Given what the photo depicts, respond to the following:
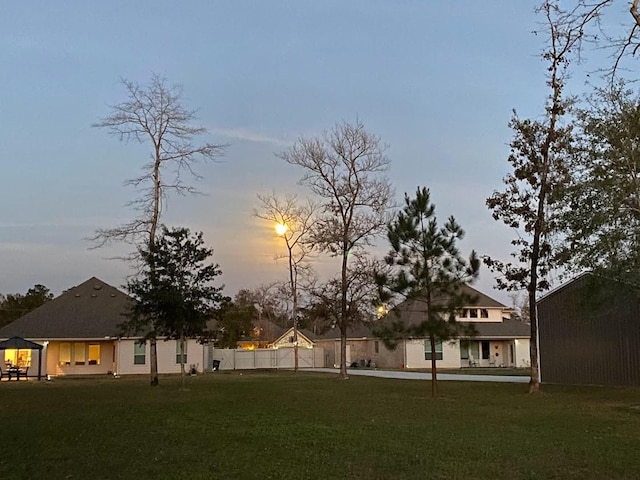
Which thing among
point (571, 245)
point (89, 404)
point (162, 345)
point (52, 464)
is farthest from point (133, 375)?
point (52, 464)

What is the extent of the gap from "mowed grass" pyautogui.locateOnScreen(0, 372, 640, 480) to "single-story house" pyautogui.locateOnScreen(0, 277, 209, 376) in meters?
20.0

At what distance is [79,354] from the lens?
40250mm

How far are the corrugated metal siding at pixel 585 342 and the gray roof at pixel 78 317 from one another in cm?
2197

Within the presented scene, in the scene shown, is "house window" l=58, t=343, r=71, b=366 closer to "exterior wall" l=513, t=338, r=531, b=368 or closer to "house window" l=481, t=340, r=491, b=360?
"house window" l=481, t=340, r=491, b=360

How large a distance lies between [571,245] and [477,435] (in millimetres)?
7450

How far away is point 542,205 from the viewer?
23062mm

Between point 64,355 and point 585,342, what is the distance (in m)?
28.3

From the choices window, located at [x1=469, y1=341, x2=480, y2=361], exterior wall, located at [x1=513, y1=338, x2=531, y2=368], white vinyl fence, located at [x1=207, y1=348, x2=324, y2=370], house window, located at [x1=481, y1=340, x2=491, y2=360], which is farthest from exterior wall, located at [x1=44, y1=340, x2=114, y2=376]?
exterior wall, located at [x1=513, y1=338, x2=531, y2=368]

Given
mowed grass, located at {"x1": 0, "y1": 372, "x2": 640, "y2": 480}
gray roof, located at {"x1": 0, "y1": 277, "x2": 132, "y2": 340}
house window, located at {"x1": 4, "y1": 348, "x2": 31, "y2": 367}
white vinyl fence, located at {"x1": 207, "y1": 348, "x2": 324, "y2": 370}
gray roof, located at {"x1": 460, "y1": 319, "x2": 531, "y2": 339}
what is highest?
gray roof, located at {"x1": 0, "y1": 277, "x2": 132, "y2": 340}

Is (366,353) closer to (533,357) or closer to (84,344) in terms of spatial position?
(84,344)

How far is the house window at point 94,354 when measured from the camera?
4051cm

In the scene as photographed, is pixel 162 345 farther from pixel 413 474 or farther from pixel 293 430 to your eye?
pixel 413 474

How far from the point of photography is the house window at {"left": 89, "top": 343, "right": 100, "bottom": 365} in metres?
40.5

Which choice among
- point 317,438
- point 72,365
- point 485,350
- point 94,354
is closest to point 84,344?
point 94,354
